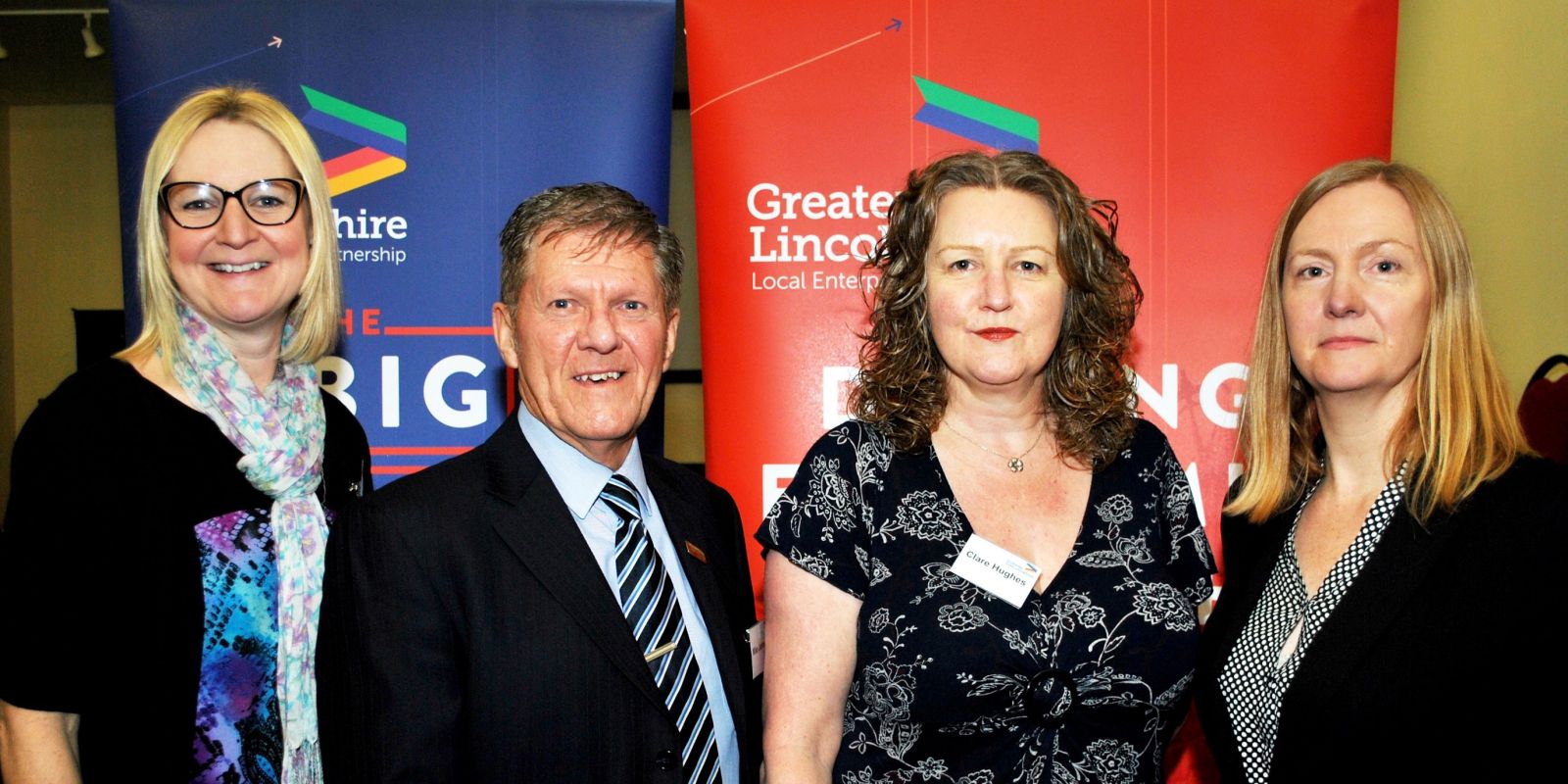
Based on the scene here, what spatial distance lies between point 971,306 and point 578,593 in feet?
2.88

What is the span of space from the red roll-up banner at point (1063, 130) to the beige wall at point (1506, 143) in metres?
0.41

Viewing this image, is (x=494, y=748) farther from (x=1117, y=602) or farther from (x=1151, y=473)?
(x=1151, y=473)

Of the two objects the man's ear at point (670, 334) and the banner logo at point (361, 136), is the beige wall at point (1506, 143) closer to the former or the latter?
the man's ear at point (670, 334)

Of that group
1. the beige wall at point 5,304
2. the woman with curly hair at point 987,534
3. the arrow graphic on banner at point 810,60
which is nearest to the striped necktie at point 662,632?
the woman with curly hair at point 987,534

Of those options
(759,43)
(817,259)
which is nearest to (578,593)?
(817,259)

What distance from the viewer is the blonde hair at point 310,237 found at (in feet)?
6.81

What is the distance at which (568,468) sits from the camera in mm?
1996

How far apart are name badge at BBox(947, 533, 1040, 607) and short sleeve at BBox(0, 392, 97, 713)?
57.9 inches

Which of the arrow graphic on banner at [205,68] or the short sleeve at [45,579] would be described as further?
the arrow graphic on banner at [205,68]

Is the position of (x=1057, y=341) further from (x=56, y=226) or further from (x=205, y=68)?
(x=56, y=226)

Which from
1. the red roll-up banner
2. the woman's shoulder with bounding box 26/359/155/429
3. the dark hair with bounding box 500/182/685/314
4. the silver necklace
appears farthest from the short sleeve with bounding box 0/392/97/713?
the red roll-up banner

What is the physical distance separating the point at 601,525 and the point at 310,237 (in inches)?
34.7

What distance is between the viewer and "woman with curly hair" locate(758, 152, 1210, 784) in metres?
1.93

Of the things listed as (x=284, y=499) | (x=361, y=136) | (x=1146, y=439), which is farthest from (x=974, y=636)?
(x=361, y=136)
